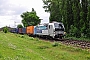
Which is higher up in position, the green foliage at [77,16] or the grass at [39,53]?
the green foliage at [77,16]

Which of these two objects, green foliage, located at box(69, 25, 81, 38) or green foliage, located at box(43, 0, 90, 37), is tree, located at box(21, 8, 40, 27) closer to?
green foliage, located at box(43, 0, 90, 37)

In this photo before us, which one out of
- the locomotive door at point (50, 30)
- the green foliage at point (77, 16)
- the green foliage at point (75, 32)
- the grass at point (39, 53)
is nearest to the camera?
the grass at point (39, 53)

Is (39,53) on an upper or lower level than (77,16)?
lower

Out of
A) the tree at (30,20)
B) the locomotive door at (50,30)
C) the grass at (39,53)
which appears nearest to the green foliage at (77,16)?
the locomotive door at (50,30)

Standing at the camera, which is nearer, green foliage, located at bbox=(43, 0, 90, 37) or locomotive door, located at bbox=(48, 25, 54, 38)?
locomotive door, located at bbox=(48, 25, 54, 38)

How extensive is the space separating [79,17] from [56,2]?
18.7 m

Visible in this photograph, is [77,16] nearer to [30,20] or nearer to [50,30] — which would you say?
[50,30]

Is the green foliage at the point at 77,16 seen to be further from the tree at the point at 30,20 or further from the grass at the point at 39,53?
the tree at the point at 30,20

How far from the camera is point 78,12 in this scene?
46.7 meters

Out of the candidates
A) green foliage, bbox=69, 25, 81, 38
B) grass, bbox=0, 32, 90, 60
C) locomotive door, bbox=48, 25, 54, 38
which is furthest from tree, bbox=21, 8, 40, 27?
grass, bbox=0, 32, 90, 60

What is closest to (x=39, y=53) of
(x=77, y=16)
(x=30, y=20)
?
(x=77, y=16)

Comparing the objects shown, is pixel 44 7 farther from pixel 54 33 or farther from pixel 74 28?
pixel 54 33

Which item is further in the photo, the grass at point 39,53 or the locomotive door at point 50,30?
the locomotive door at point 50,30

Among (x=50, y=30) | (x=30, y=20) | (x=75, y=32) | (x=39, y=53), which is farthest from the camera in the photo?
(x=30, y=20)
